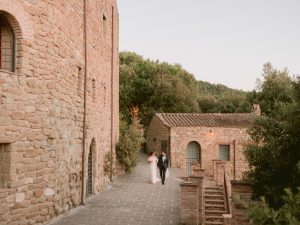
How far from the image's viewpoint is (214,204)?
14.6 metres

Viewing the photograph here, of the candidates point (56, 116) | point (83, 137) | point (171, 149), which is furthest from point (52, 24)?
point (171, 149)

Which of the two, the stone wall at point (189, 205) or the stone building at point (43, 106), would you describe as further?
the stone wall at point (189, 205)

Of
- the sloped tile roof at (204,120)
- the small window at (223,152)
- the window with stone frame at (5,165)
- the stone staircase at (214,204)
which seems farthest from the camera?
Answer: the small window at (223,152)

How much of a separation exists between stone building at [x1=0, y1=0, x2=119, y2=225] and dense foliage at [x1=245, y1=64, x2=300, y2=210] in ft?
16.7

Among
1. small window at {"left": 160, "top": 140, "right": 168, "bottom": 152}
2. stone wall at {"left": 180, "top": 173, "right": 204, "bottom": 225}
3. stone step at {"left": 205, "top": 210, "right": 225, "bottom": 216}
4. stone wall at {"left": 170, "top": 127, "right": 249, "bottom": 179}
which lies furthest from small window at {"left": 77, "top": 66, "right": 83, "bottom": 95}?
small window at {"left": 160, "top": 140, "right": 168, "bottom": 152}

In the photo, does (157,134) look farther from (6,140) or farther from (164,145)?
(6,140)

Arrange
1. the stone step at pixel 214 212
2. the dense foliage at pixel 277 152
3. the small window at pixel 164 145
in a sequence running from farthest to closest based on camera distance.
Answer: the small window at pixel 164 145 < the stone step at pixel 214 212 < the dense foliage at pixel 277 152

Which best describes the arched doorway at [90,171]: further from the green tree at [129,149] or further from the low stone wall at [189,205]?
the low stone wall at [189,205]

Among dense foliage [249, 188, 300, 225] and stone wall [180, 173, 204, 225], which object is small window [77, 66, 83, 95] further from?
dense foliage [249, 188, 300, 225]

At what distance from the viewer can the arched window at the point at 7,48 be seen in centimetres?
823

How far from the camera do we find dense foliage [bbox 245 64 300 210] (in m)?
6.21

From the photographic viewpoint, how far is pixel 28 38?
27.7 ft

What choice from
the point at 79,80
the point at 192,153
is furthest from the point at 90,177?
the point at 192,153

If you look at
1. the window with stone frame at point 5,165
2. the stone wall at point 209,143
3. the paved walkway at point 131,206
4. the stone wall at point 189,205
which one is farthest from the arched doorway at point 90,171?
the stone wall at point 209,143
